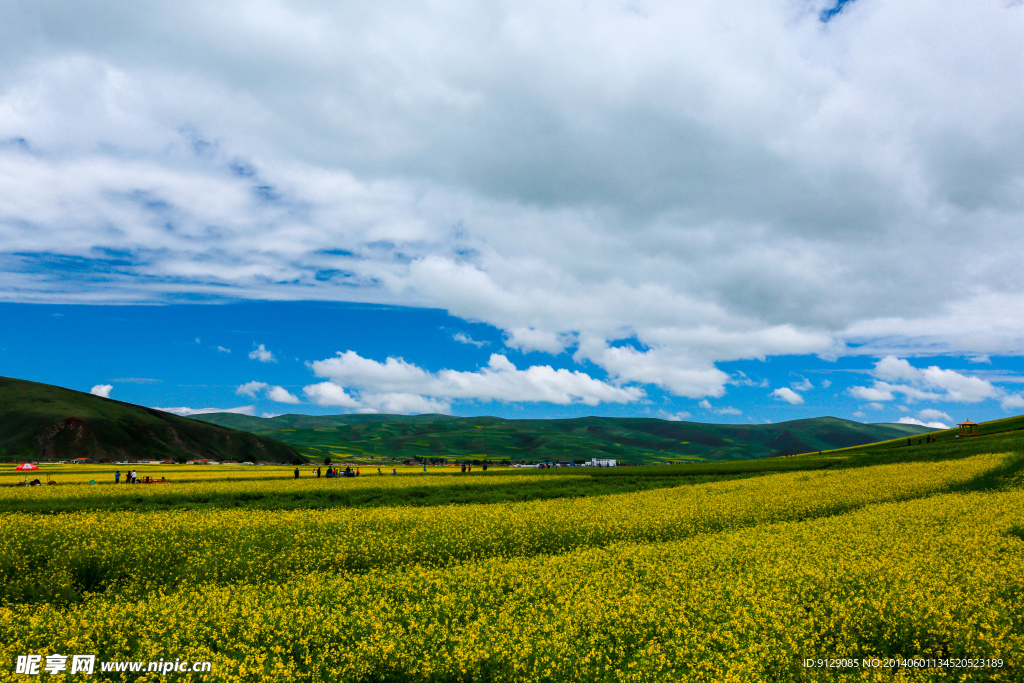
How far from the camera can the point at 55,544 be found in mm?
20484

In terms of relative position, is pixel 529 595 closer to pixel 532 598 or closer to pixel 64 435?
pixel 532 598

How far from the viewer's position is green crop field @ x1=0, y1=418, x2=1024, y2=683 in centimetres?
982

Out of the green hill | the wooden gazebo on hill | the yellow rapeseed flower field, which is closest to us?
the yellow rapeseed flower field

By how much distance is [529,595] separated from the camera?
13680mm

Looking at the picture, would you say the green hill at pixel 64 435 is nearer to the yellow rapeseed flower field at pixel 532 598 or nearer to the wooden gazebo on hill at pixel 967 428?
the yellow rapeseed flower field at pixel 532 598

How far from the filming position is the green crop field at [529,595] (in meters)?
9.82

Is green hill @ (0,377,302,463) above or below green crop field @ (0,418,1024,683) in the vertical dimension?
below

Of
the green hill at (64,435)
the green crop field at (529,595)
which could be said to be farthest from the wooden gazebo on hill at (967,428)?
the green hill at (64,435)

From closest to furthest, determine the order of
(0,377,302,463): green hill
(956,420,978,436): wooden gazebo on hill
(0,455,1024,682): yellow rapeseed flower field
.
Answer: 1. (0,455,1024,682): yellow rapeseed flower field
2. (956,420,978,436): wooden gazebo on hill
3. (0,377,302,463): green hill

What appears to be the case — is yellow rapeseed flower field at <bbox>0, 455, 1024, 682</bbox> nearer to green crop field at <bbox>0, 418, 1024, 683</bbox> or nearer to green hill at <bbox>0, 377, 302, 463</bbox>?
green crop field at <bbox>0, 418, 1024, 683</bbox>

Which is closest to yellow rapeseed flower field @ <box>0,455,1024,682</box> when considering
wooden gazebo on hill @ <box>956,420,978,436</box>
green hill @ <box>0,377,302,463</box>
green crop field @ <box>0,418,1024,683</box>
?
green crop field @ <box>0,418,1024,683</box>

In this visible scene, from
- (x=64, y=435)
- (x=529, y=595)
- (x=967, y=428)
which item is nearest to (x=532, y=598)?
(x=529, y=595)

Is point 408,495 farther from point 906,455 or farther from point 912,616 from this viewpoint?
point 906,455

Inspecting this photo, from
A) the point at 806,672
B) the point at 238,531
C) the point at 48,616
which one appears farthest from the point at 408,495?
the point at 806,672
